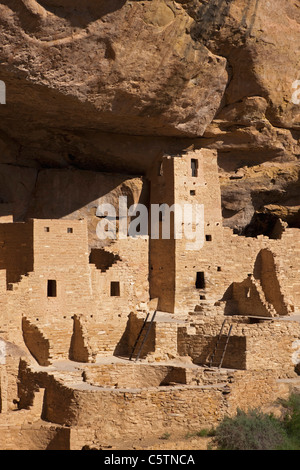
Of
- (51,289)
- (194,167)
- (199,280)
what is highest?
(194,167)

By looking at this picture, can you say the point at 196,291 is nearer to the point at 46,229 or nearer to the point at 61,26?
the point at 46,229

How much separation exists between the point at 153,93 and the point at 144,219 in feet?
17.9

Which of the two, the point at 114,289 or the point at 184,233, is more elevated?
the point at 184,233

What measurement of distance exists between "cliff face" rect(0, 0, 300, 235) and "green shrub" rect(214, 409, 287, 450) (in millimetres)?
8904

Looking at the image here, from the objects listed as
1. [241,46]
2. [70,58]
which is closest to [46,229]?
[70,58]

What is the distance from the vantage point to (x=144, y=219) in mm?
31172

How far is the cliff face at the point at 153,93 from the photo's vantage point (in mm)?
23938

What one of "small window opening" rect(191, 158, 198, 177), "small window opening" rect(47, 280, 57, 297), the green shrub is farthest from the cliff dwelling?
the green shrub

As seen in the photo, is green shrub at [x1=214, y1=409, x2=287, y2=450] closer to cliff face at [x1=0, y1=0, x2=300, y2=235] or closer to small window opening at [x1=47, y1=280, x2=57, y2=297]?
small window opening at [x1=47, y1=280, x2=57, y2=297]

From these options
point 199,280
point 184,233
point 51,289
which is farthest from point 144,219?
point 51,289

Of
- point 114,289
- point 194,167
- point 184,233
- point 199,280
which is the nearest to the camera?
point 114,289

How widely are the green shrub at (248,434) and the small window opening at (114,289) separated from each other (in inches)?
247

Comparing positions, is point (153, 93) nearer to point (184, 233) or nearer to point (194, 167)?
point (194, 167)

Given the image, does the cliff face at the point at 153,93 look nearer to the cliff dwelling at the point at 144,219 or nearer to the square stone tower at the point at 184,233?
the cliff dwelling at the point at 144,219
